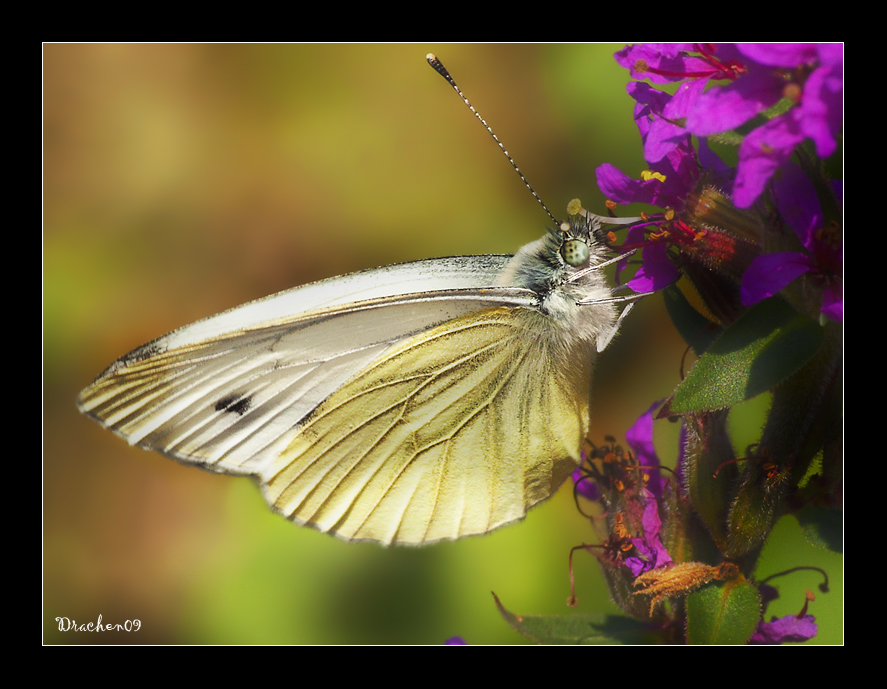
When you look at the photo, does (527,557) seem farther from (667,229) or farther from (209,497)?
(667,229)

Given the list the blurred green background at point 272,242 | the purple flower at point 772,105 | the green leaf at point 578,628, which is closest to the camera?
the purple flower at point 772,105

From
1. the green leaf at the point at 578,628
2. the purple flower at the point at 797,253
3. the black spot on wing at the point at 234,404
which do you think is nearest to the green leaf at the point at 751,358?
the purple flower at the point at 797,253

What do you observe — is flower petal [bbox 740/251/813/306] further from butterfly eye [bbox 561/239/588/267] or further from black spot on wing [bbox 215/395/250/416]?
black spot on wing [bbox 215/395/250/416]

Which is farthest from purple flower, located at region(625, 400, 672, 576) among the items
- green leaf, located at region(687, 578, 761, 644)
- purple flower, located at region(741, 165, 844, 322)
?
purple flower, located at region(741, 165, 844, 322)

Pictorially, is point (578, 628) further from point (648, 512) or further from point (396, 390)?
point (396, 390)

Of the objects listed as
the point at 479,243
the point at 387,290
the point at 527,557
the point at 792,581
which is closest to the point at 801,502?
the point at 792,581

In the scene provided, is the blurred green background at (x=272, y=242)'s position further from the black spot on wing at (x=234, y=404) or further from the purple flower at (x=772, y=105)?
the purple flower at (x=772, y=105)

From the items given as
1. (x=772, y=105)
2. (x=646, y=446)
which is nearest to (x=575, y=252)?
(x=646, y=446)
